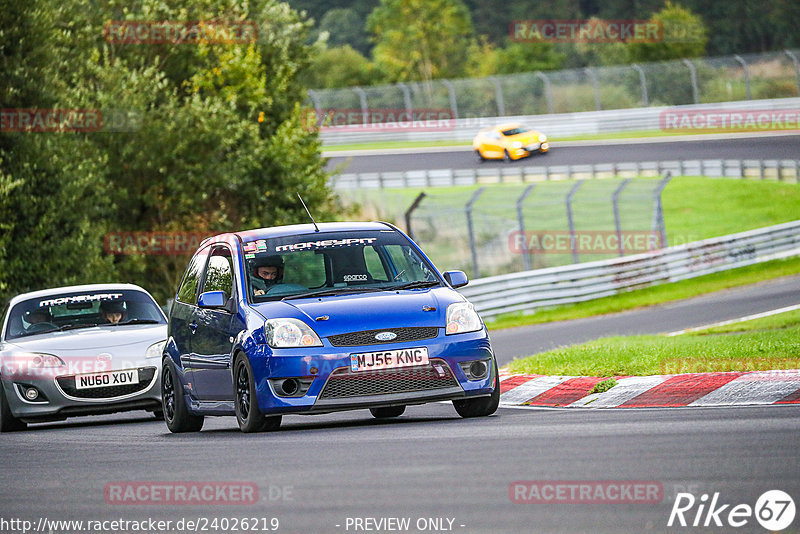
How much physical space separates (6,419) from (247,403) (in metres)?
4.56

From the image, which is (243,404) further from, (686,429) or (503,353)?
(503,353)

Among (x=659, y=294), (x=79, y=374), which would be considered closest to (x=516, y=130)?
(x=659, y=294)

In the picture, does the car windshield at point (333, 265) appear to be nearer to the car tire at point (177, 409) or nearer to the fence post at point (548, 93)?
the car tire at point (177, 409)

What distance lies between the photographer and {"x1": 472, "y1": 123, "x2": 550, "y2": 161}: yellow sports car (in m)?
53.2

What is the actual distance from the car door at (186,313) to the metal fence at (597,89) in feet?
136

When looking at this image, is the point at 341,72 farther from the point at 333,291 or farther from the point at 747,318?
the point at 333,291

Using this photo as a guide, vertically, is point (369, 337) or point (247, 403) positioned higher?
point (369, 337)

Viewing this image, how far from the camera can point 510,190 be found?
151 ft

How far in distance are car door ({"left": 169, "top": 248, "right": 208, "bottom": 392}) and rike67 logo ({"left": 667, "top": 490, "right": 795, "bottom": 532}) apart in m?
6.30

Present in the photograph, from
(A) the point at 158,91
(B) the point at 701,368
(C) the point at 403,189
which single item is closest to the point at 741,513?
(B) the point at 701,368

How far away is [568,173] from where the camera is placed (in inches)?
1889

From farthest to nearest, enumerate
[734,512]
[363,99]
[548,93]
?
1. [363,99]
2. [548,93]
3. [734,512]

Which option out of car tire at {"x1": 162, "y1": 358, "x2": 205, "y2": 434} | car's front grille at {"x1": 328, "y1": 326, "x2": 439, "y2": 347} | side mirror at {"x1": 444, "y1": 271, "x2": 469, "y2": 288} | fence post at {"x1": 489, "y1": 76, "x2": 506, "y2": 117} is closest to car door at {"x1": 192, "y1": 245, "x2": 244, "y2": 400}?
car tire at {"x1": 162, "y1": 358, "x2": 205, "y2": 434}

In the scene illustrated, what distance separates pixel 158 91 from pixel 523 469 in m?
30.1
